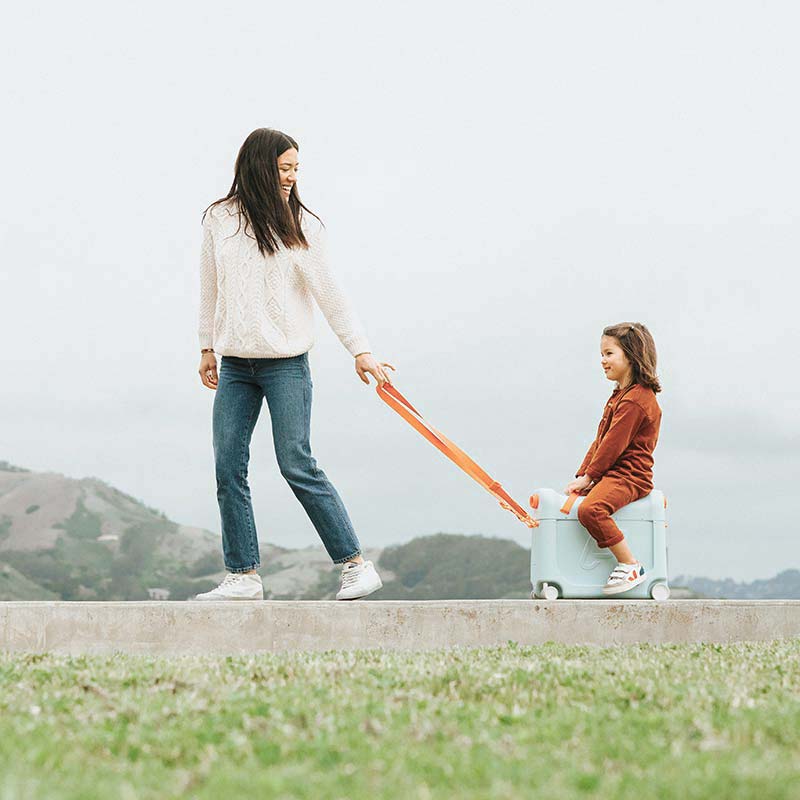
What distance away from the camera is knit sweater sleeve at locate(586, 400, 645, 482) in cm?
920

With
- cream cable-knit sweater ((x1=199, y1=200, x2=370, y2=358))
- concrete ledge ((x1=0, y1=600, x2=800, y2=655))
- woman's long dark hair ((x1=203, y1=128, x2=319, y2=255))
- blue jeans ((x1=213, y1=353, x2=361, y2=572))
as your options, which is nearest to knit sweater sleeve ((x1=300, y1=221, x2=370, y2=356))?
cream cable-knit sweater ((x1=199, y1=200, x2=370, y2=358))

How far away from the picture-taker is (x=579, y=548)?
9430mm

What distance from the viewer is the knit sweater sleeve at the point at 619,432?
30.2ft

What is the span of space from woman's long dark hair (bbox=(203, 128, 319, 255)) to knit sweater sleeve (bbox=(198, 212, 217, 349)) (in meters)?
0.31

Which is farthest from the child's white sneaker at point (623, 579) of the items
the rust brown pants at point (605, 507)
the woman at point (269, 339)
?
the woman at point (269, 339)

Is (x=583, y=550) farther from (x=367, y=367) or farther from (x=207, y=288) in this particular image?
(x=207, y=288)

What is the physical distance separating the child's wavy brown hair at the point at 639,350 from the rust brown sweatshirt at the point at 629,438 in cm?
8

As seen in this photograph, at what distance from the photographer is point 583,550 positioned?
9.44 metres

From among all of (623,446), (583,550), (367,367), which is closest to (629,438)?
(623,446)

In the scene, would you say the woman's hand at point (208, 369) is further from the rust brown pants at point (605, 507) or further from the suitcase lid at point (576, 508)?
the rust brown pants at point (605, 507)

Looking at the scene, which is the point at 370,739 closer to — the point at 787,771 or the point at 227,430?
the point at 787,771

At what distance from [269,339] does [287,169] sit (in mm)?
1352

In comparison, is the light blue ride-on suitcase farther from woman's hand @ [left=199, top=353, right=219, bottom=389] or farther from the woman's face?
the woman's face

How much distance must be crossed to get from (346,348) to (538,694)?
3896 mm
